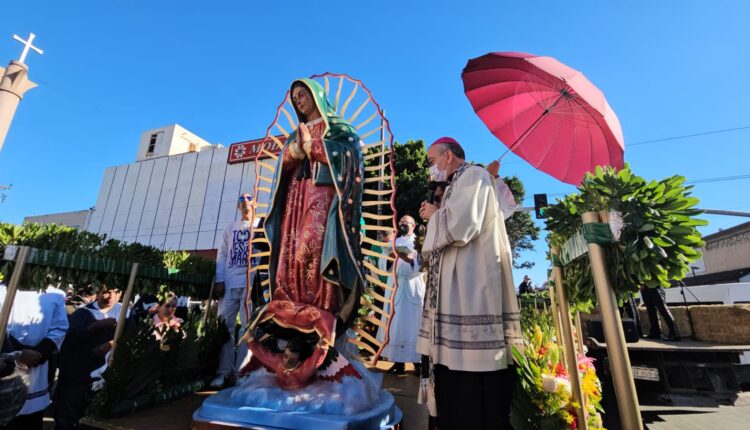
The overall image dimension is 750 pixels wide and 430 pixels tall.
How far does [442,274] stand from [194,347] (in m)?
3.14

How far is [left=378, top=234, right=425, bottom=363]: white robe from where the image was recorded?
5383 mm

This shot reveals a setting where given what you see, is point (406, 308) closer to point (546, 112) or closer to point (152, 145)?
point (546, 112)

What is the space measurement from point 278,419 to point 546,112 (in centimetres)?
316

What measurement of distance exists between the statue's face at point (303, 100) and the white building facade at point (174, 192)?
2809 centimetres

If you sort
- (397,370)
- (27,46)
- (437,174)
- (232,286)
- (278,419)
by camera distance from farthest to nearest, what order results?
(27,46) → (397,370) → (232,286) → (437,174) → (278,419)

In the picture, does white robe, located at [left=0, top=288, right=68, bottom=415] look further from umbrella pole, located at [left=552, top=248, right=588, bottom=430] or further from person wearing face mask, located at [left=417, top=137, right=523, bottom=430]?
umbrella pole, located at [left=552, top=248, right=588, bottom=430]

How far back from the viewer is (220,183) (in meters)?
33.8

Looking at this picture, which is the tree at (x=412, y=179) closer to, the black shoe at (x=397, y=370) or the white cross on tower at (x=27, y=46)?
the black shoe at (x=397, y=370)

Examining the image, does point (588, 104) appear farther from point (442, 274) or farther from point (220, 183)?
point (220, 183)

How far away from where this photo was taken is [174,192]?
3591 cm

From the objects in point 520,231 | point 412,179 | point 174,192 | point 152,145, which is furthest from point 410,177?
point 152,145

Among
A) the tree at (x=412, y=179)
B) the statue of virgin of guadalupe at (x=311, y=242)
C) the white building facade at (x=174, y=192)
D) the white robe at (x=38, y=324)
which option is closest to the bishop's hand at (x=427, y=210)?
the statue of virgin of guadalupe at (x=311, y=242)

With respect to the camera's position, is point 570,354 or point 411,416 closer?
point 570,354

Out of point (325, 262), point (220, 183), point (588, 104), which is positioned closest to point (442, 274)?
point (325, 262)
